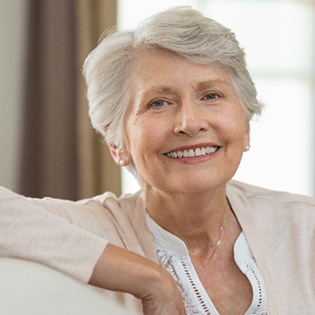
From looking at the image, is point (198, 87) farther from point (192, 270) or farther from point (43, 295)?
point (43, 295)

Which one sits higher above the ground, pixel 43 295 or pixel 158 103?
pixel 158 103

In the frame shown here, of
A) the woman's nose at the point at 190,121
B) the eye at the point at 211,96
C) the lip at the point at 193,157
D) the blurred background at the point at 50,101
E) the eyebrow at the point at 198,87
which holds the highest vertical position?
the eyebrow at the point at 198,87

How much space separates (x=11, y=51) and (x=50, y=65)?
0.22 metres

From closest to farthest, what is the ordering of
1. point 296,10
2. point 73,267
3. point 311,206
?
point 73,267 < point 311,206 < point 296,10

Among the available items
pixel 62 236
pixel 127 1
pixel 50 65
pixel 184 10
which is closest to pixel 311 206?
pixel 184 10

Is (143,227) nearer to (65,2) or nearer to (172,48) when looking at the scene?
(172,48)

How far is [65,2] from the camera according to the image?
3.87 meters

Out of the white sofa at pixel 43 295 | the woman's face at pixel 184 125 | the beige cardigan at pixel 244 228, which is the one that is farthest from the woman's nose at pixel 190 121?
the white sofa at pixel 43 295

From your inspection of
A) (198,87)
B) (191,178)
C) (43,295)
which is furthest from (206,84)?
(43,295)

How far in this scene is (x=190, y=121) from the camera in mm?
1815

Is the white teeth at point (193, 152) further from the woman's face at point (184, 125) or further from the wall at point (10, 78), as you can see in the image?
the wall at point (10, 78)

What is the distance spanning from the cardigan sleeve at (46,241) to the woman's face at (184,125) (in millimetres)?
441

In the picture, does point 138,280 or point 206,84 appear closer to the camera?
point 138,280

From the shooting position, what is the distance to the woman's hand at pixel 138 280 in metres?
1.45
